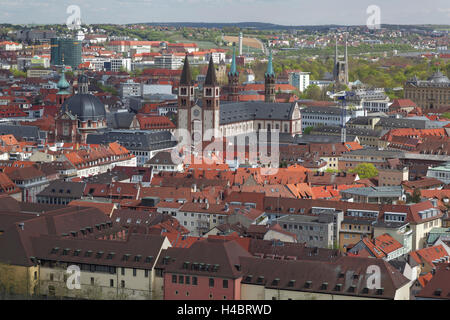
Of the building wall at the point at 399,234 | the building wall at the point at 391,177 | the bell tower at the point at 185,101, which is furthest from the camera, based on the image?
the bell tower at the point at 185,101

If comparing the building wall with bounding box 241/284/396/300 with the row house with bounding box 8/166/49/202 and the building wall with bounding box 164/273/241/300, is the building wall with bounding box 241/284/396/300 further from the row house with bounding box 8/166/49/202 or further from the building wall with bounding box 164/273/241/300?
the row house with bounding box 8/166/49/202

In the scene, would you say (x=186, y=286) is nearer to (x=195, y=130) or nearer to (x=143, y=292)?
(x=143, y=292)

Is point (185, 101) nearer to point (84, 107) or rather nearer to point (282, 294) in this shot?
point (84, 107)

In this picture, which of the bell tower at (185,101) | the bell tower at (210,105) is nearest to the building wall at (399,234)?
the bell tower at (210,105)

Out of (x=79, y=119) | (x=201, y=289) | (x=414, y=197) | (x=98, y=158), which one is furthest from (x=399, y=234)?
(x=79, y=119)

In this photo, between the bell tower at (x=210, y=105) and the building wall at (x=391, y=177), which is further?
the bell tower at (x=210, y=105)

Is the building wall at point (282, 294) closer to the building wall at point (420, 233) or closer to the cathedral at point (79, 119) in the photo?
the building wall at point (420, 233)
